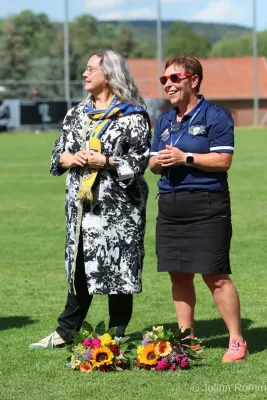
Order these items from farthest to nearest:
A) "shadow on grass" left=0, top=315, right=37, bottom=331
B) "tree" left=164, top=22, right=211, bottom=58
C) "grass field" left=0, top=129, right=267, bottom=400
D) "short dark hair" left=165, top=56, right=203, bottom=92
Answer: "tree" left=164, top=22, right=211, bottom=58 → "shadow on grass" left=0, top=315, right=37, bottom=331 → "short dark hair" left=165, top=56, right=203, bottom=92 → "grass field" left=0, top=129, right=267, bottom=400

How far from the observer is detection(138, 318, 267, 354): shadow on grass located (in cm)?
710

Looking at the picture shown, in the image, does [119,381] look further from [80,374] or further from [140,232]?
[140,232]

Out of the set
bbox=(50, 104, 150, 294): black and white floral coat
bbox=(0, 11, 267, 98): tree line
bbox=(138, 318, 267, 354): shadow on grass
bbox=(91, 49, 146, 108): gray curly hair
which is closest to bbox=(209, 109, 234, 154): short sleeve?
bbox=(50, 104, 150, 294): black and white floral coat

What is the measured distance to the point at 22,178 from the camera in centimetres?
2233

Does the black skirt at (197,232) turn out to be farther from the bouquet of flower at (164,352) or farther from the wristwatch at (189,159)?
the bouquet of flower at (164,352)

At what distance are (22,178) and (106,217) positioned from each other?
51.4 ft

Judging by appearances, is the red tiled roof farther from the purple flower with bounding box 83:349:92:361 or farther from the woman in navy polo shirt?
the purple flower with bounding box 83:349:92:361

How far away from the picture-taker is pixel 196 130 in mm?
6387

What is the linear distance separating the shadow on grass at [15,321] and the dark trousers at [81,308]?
2.79 ft

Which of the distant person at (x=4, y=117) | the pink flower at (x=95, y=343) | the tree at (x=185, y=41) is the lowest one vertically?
the tree at (x=185, y=41)

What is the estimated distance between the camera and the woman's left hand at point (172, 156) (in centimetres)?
626

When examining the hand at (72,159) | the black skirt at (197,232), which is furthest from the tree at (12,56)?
the black skirt at (197,232)

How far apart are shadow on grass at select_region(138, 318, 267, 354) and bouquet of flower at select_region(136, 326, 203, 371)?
0.69 metres

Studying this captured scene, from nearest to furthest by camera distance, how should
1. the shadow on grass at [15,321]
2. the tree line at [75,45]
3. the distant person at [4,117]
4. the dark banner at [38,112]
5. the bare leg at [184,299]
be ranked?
1. the bare leg at [184,299]
2. the shadow on grass at [15,321]
3. the distant person at [4,117]
4. the dark banner at [38,112]
5. the tree line at [75,45]
